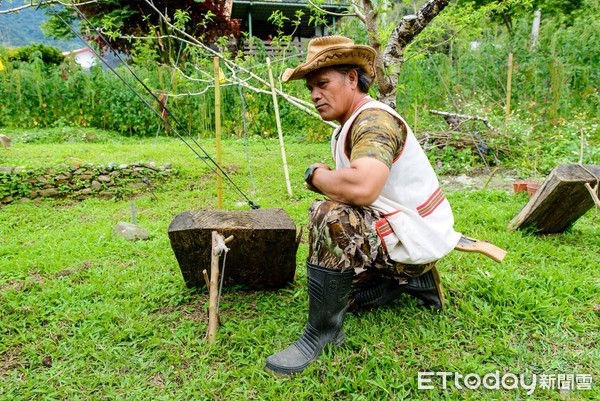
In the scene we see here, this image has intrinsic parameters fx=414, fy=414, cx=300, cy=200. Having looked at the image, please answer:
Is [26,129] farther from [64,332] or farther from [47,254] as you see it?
[64,332]

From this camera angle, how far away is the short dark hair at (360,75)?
200 centimetres

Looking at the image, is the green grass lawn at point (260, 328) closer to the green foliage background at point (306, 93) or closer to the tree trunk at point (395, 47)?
the tree trunk at point (395, 47)

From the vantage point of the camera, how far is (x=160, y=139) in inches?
345

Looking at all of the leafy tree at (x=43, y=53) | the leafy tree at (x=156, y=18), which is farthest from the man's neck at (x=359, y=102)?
the leafy tree at (x=43, y=53)

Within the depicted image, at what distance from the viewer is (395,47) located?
10.5ft

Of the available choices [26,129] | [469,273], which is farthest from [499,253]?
[26,129]

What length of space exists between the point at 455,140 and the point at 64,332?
5772 millimetres

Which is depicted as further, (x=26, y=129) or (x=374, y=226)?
(x=26, y=129)

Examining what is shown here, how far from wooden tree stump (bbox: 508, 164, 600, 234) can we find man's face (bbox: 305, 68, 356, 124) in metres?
2.03

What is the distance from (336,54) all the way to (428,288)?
1.37m

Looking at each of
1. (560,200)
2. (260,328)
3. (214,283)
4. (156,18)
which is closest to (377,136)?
(214,283)

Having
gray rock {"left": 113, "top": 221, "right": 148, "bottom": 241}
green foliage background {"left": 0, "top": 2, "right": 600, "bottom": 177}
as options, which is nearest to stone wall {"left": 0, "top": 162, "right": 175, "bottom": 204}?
gray rock {"left": 113, "top": 221, "right": 148, "bottom": 241}

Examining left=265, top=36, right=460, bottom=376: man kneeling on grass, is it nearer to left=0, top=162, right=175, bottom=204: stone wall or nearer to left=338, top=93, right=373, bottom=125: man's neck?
left=338, top=93, right=373, bottom=125: man's neck

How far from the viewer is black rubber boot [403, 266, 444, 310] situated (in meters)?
2.32
